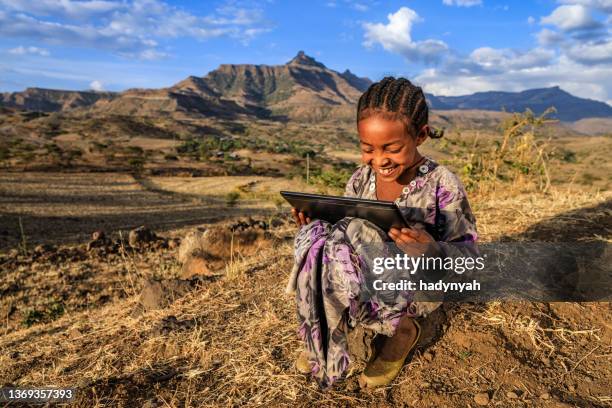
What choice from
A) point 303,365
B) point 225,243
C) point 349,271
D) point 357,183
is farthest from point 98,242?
point 349,271

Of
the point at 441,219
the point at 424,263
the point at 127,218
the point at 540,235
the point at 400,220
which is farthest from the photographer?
the point at 127,218

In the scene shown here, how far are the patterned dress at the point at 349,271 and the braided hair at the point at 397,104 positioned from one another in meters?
0.29

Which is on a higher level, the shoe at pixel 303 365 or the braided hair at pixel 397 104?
the braided hair at pixel 397 104

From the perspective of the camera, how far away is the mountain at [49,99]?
153625 millimetres

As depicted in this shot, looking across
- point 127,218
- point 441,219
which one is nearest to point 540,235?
point 441,219

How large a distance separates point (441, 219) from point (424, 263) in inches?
11.8

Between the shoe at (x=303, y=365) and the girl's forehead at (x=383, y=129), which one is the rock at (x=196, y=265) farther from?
the girl's forehead at (x=383, y=129)

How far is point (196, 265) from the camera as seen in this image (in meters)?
5.44

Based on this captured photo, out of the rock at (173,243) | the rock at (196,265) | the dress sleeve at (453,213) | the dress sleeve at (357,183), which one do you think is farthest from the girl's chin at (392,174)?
the rock at (173,243)

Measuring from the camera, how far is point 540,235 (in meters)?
3.88

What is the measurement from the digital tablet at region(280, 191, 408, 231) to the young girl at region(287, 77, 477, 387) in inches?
2.1

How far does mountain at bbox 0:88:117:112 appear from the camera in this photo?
15362 centimetres

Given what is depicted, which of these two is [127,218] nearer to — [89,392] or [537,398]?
[89,392]

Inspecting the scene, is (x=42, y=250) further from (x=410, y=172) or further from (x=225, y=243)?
(x=410, y=172)
